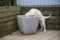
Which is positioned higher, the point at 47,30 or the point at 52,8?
the point at 52,8

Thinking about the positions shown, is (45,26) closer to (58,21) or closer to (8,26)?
(58,21)

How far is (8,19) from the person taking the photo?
290 centimetres

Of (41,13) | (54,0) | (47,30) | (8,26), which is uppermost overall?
(54,0)

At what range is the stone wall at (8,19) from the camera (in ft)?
8.90

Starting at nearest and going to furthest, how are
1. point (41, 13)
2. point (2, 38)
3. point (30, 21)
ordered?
1. point (2, 38)
2. point (30, 21)
3. point (41, 13)

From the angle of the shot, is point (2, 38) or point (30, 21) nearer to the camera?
point (2, 38)

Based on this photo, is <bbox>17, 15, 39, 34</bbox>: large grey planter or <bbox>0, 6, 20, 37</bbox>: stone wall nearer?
<bbox>0, 6, 20, 37</bbox>: stone wall

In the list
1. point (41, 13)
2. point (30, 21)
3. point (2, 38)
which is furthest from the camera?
point (41, 13)

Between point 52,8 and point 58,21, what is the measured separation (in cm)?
35

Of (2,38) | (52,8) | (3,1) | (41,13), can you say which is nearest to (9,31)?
(2,38)

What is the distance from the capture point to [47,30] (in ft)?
11.1

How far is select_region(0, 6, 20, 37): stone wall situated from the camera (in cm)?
271

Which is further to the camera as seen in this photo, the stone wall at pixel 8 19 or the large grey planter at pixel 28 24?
the large grey planter at pixel 28 24

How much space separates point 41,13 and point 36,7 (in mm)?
233
